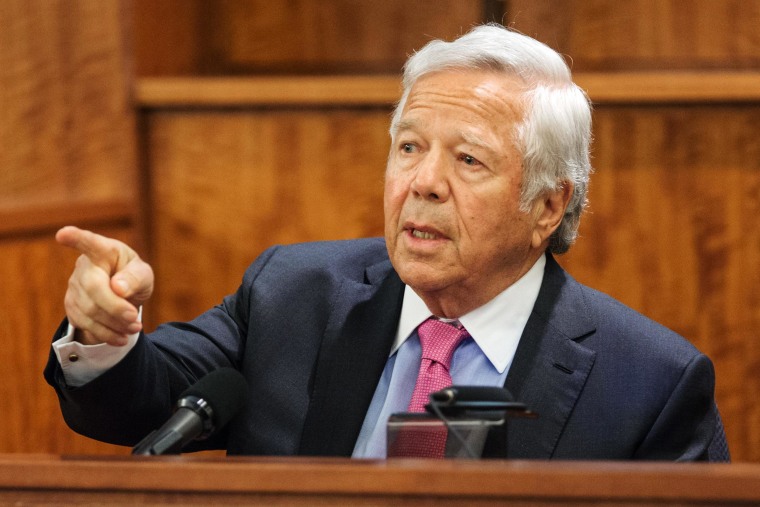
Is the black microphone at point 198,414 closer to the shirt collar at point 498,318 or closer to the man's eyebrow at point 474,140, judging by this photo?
the shirt collar at point 498,318

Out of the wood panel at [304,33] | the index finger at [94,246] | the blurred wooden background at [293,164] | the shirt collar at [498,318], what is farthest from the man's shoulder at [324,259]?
the wood panel at [304,33]

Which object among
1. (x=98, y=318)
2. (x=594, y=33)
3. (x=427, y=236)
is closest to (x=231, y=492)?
(x=98, y=318)

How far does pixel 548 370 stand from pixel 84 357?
75cm

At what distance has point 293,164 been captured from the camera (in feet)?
10.7

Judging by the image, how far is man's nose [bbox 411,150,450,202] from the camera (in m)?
1.81

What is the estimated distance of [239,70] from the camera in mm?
3641

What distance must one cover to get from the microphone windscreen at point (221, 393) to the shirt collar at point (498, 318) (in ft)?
1.60

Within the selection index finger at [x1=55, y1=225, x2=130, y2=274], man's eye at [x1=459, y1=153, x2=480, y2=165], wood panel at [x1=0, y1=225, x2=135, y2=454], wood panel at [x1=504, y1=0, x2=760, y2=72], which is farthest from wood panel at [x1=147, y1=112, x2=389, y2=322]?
index finger at [x1=55, y1=225, x2=130, y2=274]

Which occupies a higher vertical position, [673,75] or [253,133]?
[673,75]

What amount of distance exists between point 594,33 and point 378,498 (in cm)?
252

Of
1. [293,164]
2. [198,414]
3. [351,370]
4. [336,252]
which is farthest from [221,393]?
[293,164]

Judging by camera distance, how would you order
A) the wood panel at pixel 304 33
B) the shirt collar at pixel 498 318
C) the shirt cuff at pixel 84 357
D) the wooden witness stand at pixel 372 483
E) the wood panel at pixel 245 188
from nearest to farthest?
1. the wooden witness stand at pixel 372 483
2. the shirt cuff at pixel 84 357
3. the shirt collar at pixel 498 318
4. the wood panel at pixel 245 188
5. the wood panel at pixel 304 33

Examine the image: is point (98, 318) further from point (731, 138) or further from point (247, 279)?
point (731, 138)

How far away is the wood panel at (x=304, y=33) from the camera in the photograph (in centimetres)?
356
